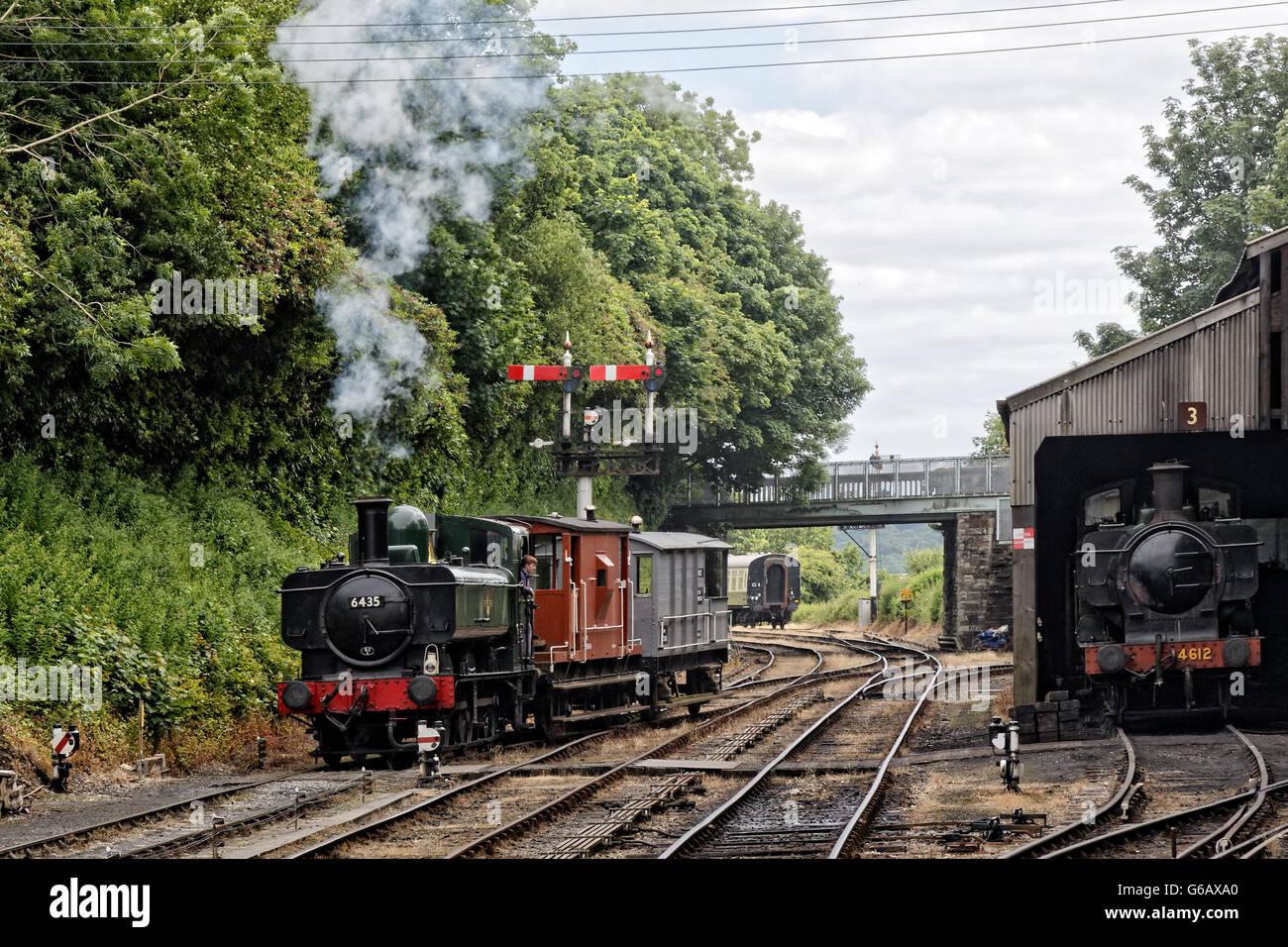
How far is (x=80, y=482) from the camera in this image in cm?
1867

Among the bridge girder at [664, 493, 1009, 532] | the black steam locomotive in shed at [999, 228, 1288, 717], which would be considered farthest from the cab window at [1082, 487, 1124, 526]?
the bridge girder at [664, 493, 1009, 532]

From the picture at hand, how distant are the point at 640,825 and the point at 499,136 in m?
19.3

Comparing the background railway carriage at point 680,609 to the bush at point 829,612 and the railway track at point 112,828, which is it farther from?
the bush at point 829,612

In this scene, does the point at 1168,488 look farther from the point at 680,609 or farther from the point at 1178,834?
the point at 680,609

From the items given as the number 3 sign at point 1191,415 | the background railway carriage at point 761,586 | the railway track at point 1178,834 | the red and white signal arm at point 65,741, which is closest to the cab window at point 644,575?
the number 3 sign at point 1191,415

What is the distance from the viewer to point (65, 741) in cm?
1381

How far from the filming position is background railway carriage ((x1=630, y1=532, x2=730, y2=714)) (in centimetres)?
2198

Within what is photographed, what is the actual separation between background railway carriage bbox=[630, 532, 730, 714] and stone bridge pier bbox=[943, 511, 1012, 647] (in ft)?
51.7

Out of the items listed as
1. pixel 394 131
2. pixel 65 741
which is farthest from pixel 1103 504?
pixel 394 131

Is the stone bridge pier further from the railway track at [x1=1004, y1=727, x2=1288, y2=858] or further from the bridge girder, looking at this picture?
the railway track at [x1=1004, y1=727, x2=1288, y2=858]

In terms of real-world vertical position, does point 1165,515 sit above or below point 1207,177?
below

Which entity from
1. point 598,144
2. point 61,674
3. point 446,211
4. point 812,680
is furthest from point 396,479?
point 598,144

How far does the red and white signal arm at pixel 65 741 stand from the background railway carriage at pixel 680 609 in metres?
9.28

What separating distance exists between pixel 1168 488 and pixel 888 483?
28874mm
